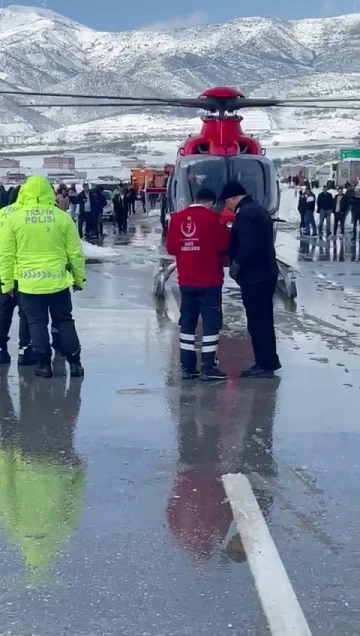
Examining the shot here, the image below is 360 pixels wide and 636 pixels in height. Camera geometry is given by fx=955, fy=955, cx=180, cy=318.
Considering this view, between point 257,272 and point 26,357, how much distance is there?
235 cm

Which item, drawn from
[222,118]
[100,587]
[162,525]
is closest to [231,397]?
[162,525]

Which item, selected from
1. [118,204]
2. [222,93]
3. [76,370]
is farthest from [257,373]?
[118,204]

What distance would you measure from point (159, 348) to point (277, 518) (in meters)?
5.02

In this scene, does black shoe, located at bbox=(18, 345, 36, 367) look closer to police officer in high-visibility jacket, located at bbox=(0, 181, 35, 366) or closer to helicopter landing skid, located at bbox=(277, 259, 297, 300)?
police officer in high-visibility jacket, located at bbox=(0, 181, 35, 366)

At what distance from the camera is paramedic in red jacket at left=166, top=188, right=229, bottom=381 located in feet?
27.6

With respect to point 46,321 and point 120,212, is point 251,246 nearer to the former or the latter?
point 46,321

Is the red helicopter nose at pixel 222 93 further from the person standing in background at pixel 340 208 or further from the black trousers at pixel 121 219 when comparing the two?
the black trousers at pixel 121 219

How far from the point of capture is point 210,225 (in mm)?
8398

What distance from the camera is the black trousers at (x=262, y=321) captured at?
28.5 feet

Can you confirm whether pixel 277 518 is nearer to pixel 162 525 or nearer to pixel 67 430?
pixel 162 525

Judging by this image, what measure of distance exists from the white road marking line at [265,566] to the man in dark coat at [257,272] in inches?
120

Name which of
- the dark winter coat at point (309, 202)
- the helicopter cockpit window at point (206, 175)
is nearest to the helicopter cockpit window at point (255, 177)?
the helicopter cockpit window at point (206, 175)

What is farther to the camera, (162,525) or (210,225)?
(210,225)

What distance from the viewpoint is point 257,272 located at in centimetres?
865
